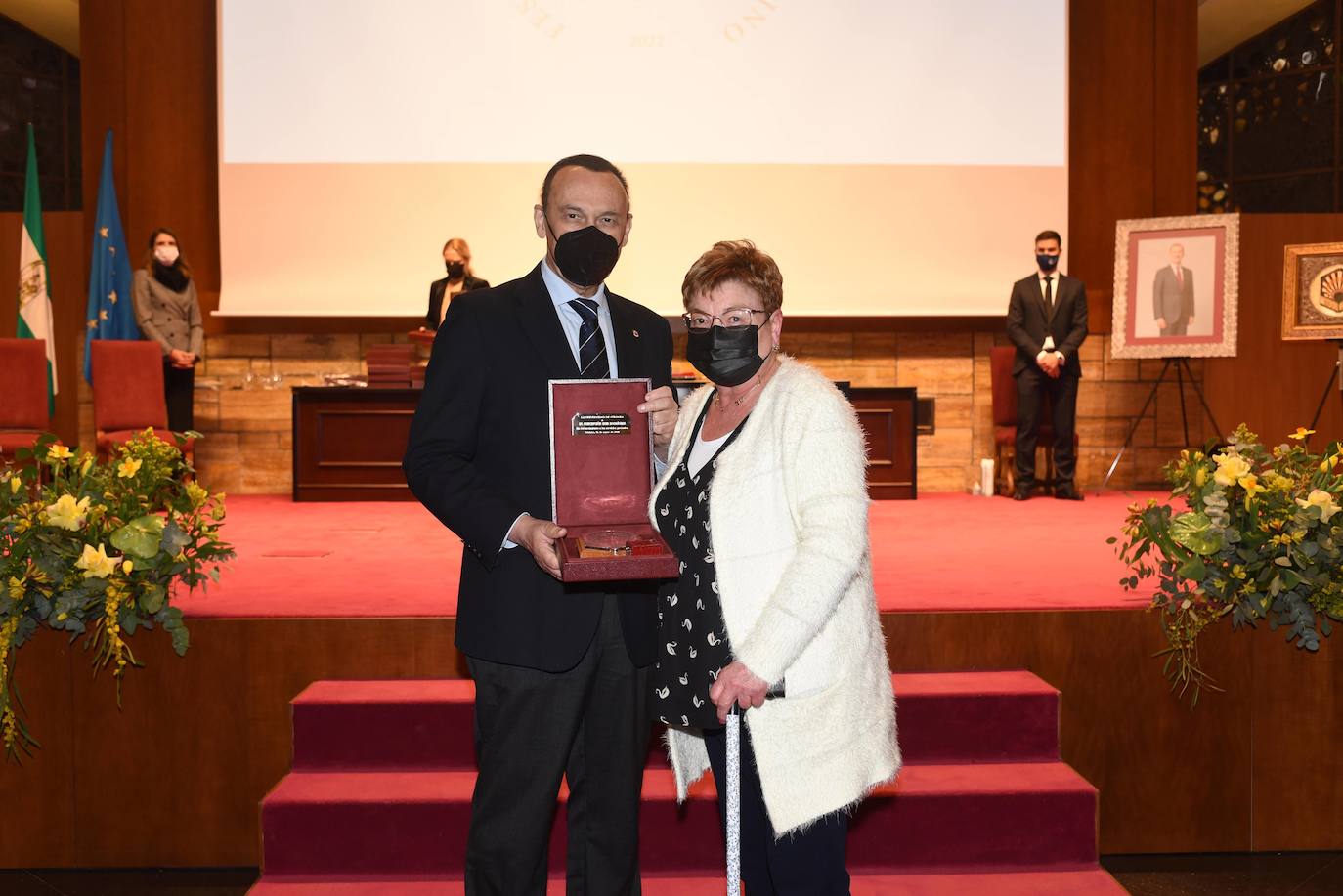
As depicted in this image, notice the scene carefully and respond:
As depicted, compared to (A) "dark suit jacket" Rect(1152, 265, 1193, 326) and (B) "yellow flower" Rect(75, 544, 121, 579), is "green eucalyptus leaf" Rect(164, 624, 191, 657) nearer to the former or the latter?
(B) "yellow flower" Rect(75, 544, 121, 579)

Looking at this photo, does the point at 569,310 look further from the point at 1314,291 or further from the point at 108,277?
the point at 1314,291

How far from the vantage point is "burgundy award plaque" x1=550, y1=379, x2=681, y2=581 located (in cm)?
176

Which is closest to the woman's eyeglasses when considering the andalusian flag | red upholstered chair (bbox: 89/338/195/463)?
red upholstered chair (bbox: 89/338/195/463)

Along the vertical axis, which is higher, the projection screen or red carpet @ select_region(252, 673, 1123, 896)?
A: the projection screen

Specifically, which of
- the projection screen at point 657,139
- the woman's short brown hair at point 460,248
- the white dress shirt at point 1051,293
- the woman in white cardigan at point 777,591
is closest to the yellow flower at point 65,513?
the woman in white cardigan at point 777,591

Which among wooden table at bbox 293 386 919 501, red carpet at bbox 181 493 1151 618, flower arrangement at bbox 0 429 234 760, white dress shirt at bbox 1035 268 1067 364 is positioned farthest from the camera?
white dress shirt at bbox 1035 268 1067 364

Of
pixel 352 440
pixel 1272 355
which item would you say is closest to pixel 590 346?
pixel 352 440

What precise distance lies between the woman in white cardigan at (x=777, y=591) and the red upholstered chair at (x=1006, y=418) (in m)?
5.60

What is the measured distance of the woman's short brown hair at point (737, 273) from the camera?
179cm

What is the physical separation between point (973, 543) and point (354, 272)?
4308mm

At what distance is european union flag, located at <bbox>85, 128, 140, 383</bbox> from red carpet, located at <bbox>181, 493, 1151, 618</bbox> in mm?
1411

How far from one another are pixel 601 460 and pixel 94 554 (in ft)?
6.00

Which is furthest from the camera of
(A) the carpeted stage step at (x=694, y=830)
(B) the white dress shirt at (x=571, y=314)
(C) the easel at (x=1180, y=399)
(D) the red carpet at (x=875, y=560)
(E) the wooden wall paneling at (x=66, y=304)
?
(E) the wooden wall paneling at (x=66, y=304)

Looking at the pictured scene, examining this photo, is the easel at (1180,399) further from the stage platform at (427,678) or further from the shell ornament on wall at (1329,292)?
the stage platform at (427,678)
